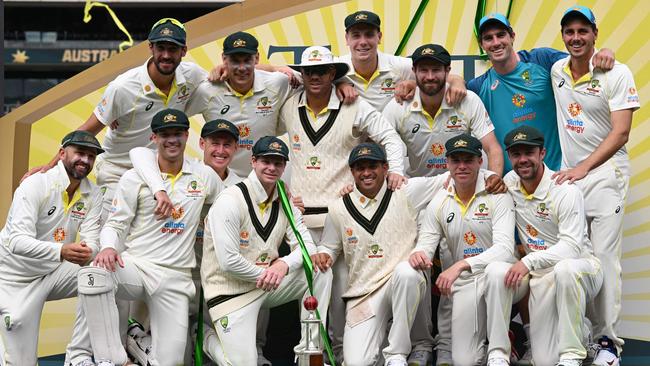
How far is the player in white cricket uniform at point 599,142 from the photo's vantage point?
739cm

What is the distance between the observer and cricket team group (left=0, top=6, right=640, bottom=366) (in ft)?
23.4

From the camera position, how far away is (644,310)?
333 inches

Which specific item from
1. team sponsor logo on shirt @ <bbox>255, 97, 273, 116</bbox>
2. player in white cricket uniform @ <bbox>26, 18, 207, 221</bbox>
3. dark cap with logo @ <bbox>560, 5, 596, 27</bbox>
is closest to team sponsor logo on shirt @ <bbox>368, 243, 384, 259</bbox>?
team sponsor logo on shirt @ <bbox>255, 97, 273, 116</bbox>

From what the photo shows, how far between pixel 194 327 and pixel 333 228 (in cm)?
126

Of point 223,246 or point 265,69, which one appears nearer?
point 223,246

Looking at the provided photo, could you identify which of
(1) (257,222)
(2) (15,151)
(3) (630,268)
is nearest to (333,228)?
(1) (257,222)

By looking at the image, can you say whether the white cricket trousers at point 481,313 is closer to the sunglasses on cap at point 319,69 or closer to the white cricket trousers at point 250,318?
the white cricket trousers at point 250,318

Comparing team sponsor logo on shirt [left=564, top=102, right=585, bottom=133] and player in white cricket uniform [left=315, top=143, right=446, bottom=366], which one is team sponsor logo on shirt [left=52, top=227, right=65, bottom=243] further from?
Result: team sponsor logo on shirt [left=564, top=102, right=585, bottom=133]

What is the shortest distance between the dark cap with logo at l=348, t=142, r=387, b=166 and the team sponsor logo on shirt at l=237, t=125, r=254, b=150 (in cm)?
101

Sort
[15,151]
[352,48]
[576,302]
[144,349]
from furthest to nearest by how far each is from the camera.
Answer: [15,151]
[352,48]
[144,349]
[576,302]

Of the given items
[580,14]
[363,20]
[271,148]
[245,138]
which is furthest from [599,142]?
[245,138]

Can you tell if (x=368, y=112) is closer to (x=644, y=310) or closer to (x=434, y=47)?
(x=434, y=47)

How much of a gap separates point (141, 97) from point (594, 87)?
332 cm

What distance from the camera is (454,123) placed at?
7.88m
